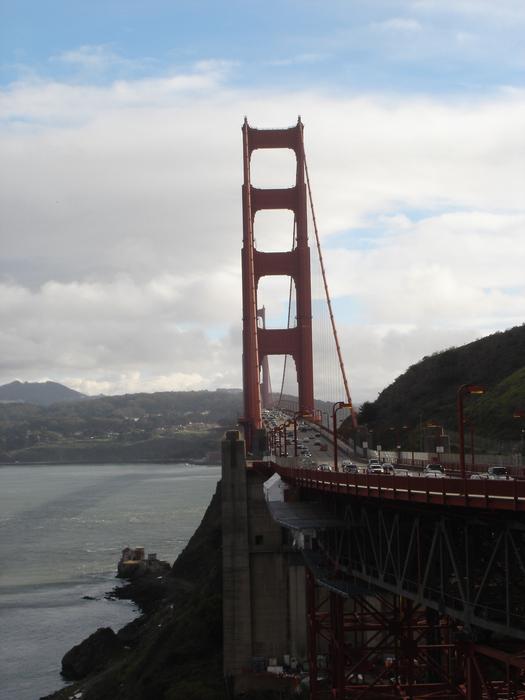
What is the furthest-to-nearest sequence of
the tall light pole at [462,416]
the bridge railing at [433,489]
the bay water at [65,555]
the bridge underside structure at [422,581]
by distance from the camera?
the bay water at [65,555] → the tall light pole at [462,416] → the bridge underside structure at [422,581] → the bridge railing at [433,489]

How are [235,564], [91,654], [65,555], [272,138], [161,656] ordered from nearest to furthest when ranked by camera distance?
Result: [235,564] < [161,656] < [91,654] < [272,138] < [65,555]

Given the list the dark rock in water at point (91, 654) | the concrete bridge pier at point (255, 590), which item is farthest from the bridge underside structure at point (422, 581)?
the dark rock in water at point (91, 654)

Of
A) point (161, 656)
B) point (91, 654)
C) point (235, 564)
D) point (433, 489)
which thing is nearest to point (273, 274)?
point (91, 654)

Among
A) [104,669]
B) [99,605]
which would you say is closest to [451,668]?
[104,669]

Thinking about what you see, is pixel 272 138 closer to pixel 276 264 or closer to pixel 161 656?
pixel 276 264

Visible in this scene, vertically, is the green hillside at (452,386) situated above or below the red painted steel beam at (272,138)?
below

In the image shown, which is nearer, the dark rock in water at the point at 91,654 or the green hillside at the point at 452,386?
the dark rock in water at the point at 91,654

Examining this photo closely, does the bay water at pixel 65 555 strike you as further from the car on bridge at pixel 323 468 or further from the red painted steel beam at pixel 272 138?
the red painted steel beam at pixel 272 138
